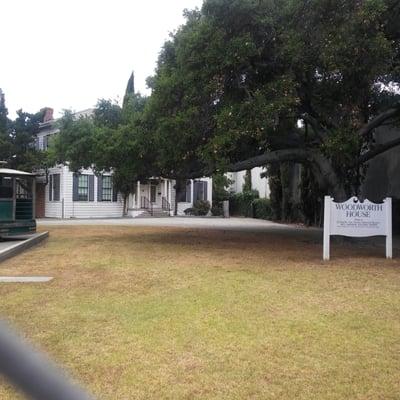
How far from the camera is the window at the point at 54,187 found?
36.0m

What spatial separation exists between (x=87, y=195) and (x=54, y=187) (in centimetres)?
245

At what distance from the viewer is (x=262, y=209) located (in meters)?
39.9

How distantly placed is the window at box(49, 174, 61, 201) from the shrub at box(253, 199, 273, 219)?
583 inches

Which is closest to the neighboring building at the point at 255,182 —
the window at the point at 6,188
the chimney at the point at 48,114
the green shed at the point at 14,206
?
the chimney at the point at 48,114

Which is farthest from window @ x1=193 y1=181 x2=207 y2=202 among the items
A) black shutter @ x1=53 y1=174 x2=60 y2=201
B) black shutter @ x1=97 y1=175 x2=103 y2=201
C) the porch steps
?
black shutter @ x1=53 y1=174 x2=60 y2=201

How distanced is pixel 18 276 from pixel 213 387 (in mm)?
6492

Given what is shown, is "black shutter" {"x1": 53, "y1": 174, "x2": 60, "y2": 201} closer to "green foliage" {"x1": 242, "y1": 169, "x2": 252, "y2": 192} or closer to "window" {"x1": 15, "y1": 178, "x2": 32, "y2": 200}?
"green foliage" {"x1": 242, "y1": 169, "x2": 252, "y2": 192}

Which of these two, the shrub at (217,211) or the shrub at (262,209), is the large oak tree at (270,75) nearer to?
the shrub at (262,209)

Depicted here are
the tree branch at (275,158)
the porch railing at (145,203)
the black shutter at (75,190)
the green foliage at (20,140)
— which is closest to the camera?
the tree branch at (275,158)

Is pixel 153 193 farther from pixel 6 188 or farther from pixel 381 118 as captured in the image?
pixel 381 118

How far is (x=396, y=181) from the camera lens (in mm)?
20828

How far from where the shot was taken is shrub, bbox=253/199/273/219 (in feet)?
125

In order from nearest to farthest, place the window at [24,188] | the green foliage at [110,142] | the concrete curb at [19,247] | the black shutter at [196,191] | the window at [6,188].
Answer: the concrete curb at [19,247], the green foliage at [110,142], the window at [6,188], the window at [24,188], the black shutter at [196,191]

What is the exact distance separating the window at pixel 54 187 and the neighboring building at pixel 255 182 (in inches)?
578
